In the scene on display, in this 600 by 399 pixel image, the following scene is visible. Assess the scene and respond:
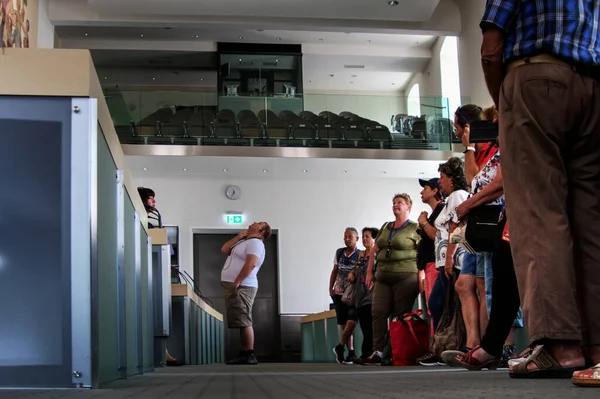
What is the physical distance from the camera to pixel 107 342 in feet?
8.68

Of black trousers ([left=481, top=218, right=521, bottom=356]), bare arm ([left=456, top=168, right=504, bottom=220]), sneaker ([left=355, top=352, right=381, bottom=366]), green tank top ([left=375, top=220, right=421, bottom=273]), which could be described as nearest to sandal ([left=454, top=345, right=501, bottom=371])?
black trousers ([left=481, top=218, right=521, bottom=356])

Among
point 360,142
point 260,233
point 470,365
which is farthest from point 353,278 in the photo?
point 360,142

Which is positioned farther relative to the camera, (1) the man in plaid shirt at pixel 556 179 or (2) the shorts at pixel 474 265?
(2) the shorts at pixel 474 265

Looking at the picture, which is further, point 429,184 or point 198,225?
point 198,225

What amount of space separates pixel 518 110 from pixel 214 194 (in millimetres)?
16109

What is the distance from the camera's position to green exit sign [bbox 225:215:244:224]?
59.6 feet

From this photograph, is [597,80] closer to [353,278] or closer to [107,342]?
[107,342]

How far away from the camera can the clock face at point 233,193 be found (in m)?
18.2

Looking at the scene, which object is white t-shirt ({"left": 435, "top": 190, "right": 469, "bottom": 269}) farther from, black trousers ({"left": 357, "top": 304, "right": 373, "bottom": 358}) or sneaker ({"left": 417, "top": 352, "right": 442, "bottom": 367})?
black trousers ({"left": 357, "top": 304, "right": 373, "bottom": 358})

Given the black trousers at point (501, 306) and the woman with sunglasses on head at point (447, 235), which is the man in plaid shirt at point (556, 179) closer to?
the black trousers at point (501, 306)

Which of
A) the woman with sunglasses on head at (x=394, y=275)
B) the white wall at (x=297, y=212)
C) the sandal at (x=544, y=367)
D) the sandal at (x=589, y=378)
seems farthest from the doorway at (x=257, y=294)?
the sandal at (x=589, y=378)

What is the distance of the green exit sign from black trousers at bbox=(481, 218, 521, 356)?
15.1 meters

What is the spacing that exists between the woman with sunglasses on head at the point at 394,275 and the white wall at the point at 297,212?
1137cm

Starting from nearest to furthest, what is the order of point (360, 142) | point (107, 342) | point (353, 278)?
point (107, 342) < point (353, 278) < point (360, 142)
